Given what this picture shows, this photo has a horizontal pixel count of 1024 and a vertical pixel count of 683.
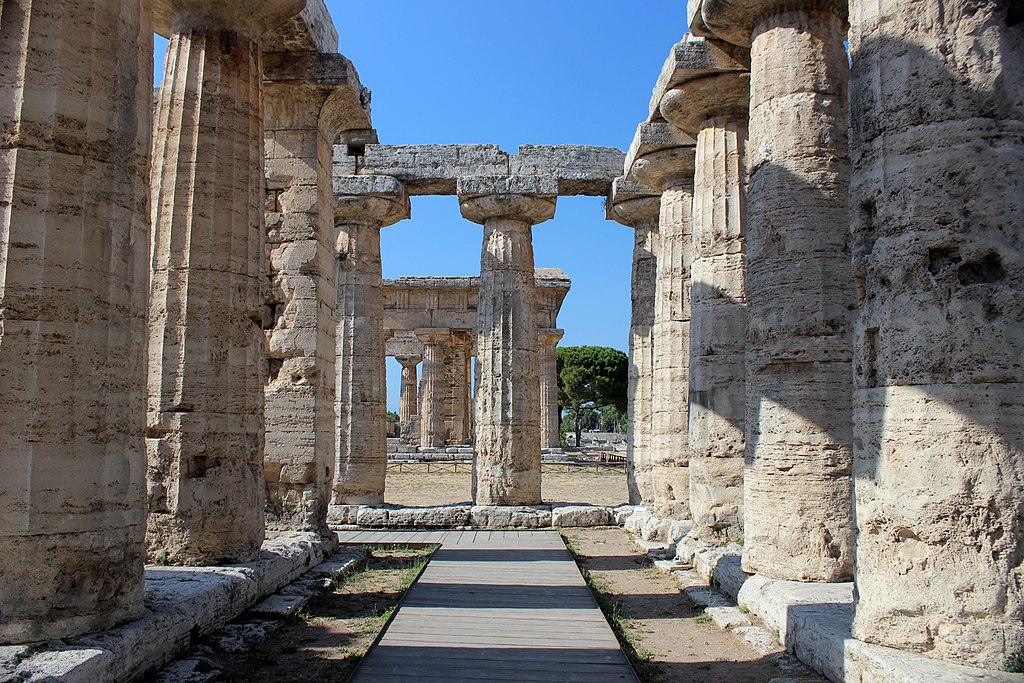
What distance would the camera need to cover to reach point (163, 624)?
5473mm

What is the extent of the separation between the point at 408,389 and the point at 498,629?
35.2 meters

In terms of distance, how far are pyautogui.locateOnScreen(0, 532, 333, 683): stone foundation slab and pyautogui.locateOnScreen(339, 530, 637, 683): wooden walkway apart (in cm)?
119

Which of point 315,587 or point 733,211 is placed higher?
point 733,211

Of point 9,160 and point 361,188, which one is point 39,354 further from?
point 361,188

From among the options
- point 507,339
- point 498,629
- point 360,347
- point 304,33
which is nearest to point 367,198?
point 360,347

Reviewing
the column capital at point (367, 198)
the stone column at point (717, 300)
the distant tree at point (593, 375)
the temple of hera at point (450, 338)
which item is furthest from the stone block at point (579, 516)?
the distant tree at point (593, 375)

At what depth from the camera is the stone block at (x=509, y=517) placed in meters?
14.8

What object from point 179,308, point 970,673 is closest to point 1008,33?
point 970,673

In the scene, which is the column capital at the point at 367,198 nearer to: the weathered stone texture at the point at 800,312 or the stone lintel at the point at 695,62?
the stone lintel at the point at 695,62

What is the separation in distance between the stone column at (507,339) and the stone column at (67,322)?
10.2m

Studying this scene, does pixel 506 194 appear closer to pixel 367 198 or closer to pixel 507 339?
pixel 367 198

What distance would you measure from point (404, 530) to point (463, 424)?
21574 millimetres

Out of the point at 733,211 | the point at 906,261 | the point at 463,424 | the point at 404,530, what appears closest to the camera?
the point at 906,261

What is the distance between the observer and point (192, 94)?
7.92m
